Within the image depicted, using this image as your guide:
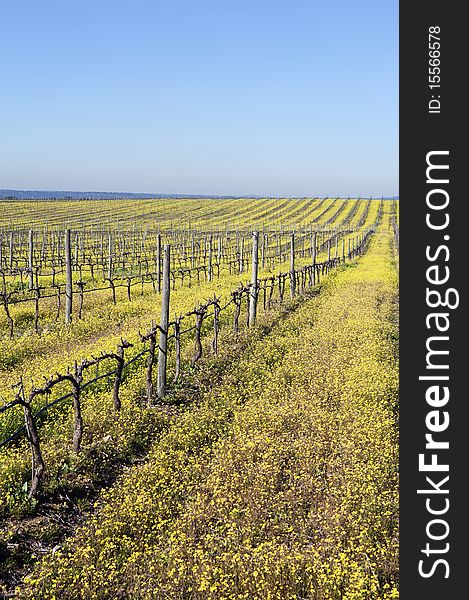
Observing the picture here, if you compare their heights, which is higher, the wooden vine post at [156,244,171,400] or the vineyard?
the wooden vine post at [156,244,171,400]

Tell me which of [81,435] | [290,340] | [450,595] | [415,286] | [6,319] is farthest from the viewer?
[6,319]

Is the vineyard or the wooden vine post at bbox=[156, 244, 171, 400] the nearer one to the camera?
the vineyard

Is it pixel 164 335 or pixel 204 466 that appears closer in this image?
pixel 204 466

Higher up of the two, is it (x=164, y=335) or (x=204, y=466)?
(x=164, y=335)

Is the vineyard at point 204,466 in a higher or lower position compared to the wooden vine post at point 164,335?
lower

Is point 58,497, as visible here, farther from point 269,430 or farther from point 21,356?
point 21,356

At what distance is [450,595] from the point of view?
155 inches

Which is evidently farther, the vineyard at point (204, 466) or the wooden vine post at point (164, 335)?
the wooden vine post at point (164, 335)

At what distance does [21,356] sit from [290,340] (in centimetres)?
690

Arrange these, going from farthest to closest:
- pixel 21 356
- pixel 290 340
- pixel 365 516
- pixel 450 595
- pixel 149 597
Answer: pixel 290 340 < pixel 21 356 < pixel 365 516 < pixel 149 597 < pixel 450 595

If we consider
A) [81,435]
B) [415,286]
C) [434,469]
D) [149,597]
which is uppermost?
[415,286]

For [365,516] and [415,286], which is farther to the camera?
[365,516]

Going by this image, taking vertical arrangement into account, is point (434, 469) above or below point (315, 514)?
above

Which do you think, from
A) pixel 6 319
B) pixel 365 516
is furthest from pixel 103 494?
pixel 6 319
